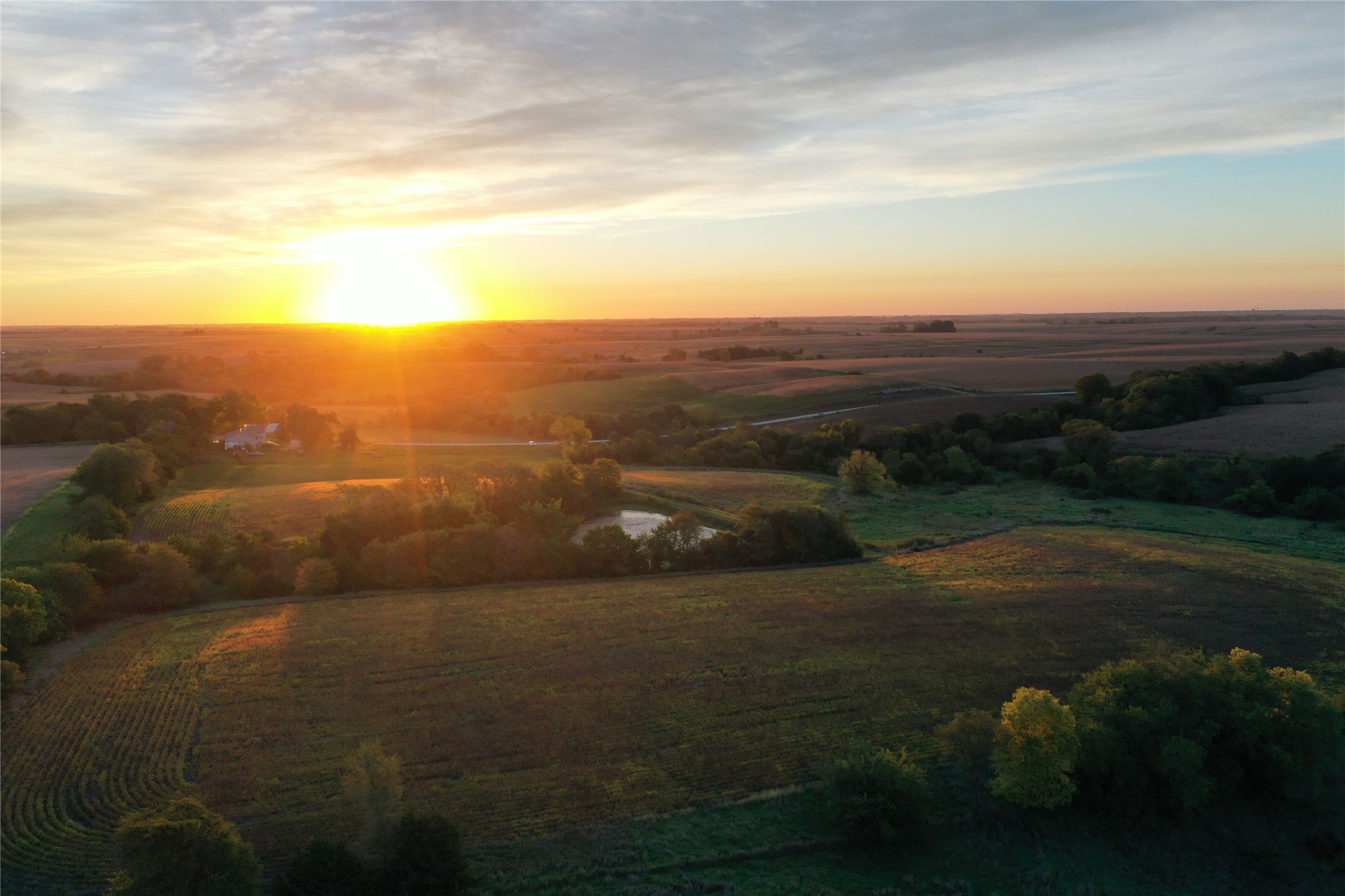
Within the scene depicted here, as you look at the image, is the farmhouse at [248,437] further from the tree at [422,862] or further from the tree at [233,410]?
the tree at [422,862]

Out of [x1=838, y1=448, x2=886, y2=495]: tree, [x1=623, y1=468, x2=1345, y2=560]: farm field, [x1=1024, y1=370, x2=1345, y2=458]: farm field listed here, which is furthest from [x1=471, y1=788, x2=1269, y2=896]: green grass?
[x1=1024, y1=370, x2=1345, y2=458]: farm field

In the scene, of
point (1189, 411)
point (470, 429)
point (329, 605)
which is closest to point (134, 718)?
point (329, 605)

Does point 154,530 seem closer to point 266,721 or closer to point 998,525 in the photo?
point 266,721

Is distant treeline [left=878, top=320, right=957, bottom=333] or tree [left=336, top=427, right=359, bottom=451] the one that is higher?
distant treeline [left=878, top=320, right=957, bottom=333]

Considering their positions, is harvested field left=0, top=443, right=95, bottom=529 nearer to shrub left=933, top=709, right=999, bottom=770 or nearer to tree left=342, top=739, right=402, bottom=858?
tree left=342, top=739, right=402, bottom=858

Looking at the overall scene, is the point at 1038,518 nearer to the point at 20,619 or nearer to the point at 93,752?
the point at 93,752
